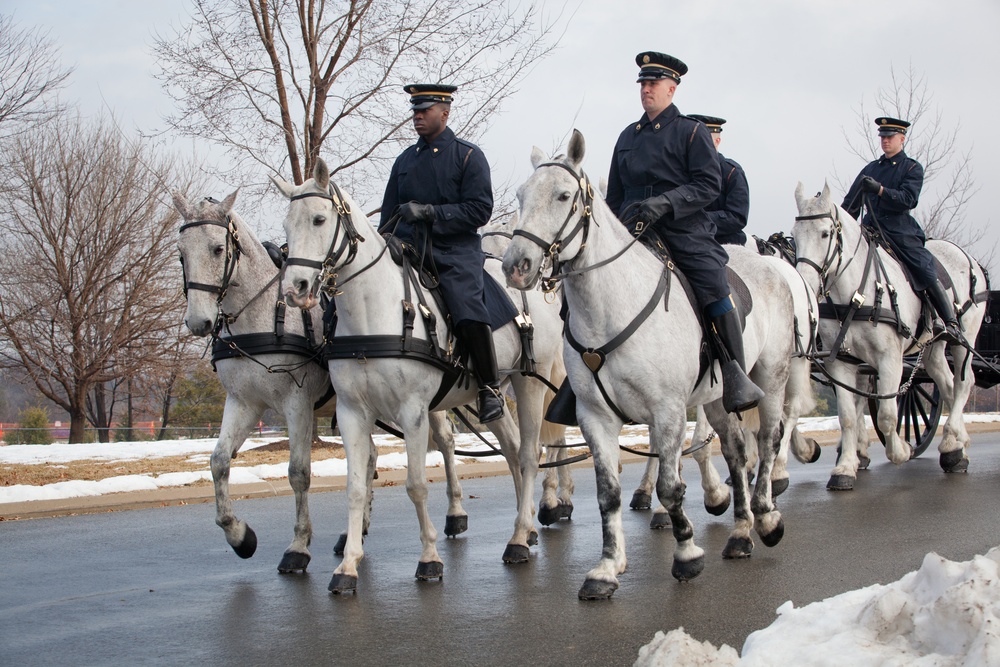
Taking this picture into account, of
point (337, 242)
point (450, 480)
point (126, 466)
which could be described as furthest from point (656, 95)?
point (126, 466)

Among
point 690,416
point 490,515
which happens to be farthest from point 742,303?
point 690,416

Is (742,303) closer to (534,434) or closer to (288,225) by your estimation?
(534,434)

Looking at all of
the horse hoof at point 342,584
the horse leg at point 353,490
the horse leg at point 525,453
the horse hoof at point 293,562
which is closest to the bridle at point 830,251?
the horse leg at point 525,453

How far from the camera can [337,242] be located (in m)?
7.45

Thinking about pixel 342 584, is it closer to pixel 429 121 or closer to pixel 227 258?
pixel 227 258

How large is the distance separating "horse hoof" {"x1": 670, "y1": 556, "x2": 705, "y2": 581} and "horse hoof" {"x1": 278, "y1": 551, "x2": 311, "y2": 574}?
2.73 metres

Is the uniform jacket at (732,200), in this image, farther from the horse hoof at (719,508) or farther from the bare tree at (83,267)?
the bare tree at (83,267)

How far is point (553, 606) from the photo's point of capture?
6.59 m

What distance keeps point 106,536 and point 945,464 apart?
30.9ft

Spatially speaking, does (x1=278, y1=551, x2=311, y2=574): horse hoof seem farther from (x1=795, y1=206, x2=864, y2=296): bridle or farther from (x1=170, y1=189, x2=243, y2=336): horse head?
(x1=795, y1=206, x2=864, y2=296): bridle

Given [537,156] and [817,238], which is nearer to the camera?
[537,156]

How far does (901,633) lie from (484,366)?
4.42 metres

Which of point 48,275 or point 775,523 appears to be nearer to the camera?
point 775,523

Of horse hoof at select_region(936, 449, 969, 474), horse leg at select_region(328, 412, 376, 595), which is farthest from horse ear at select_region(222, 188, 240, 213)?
horse hoof at select_region(936, 449, 969, 474)
